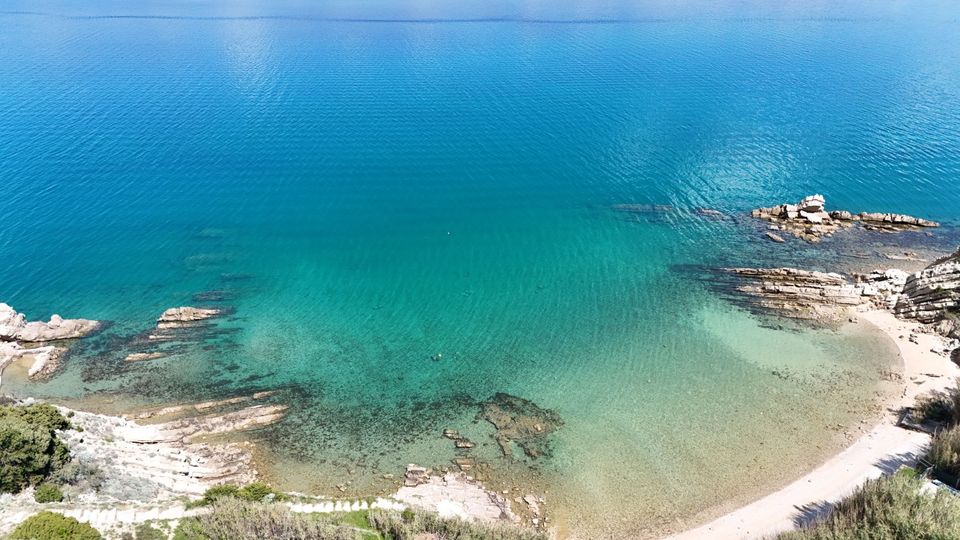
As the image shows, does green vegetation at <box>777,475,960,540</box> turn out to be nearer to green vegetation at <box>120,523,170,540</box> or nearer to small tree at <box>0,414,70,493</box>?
green vegetation at <box>120,523,170,540</box>

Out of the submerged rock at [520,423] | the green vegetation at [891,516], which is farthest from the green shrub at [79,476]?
the green vegetation at [891,516]

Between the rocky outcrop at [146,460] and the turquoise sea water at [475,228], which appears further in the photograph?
the turquoise sea water at [475,228]

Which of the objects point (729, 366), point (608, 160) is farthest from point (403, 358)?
point (608, 160)

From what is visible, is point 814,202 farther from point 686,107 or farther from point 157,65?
point 157,65

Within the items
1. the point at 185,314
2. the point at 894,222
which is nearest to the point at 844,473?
the point at 894,222

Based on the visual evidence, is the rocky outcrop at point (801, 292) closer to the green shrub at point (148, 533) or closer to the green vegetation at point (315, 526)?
the green vegetation at point (315, 526)

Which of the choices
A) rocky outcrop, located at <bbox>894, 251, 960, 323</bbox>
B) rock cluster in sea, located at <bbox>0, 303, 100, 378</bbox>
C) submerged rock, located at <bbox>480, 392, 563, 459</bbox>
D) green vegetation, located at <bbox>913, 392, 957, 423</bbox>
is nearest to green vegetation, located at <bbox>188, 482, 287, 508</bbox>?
submerged rock, located at <bbox>480, 392, 563, 459</bbox>
